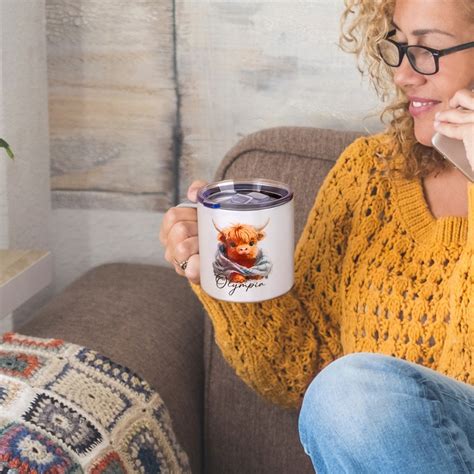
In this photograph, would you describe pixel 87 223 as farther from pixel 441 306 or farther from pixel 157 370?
pixel 441 306

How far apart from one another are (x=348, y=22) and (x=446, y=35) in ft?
1.26

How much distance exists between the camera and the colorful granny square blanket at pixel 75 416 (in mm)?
1039

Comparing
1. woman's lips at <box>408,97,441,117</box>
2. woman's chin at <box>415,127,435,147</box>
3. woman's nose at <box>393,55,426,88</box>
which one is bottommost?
woman's chin at <box>415,127,435,147</box>

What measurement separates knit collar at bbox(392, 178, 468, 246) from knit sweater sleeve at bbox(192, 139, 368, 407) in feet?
0.21

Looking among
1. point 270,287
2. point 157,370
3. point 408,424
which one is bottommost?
point 157,370

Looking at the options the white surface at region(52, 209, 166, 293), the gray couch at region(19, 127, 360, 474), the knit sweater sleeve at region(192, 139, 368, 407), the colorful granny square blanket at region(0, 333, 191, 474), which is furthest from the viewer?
the white surface at region(52, 209, 166, 293)

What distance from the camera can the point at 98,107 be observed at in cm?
168

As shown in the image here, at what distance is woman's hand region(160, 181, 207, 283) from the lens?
1101mm

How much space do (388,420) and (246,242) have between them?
0.76 feet

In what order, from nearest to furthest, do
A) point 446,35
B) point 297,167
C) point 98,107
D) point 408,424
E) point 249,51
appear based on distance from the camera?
point 408,424 < point 446,35 < point 297,167 < point 249,51 < point 98,107

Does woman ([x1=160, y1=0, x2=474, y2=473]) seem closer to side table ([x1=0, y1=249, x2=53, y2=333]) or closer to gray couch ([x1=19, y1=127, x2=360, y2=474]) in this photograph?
gray couch ([x1=19, y1=127, x2=360, y2=474])

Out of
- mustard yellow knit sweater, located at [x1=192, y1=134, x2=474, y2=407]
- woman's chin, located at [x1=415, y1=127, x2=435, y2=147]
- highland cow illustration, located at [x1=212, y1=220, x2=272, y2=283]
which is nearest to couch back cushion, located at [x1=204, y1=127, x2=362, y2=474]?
mustard yellow knit sweater, located at [x1=192, y1=134, x2=474, y2=407]

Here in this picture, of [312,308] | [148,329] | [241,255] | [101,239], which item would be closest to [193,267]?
[241,255]

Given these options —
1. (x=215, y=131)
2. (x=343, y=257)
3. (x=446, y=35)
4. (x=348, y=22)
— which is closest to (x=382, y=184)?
(x=343, y=257)
